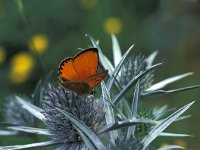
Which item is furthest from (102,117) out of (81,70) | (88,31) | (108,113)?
(88,31)

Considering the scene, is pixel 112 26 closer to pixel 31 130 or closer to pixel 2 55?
pixel 2 55

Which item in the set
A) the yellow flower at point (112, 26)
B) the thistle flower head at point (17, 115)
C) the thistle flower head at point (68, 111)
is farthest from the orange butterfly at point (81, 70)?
the yellow flower at point (112, 26)

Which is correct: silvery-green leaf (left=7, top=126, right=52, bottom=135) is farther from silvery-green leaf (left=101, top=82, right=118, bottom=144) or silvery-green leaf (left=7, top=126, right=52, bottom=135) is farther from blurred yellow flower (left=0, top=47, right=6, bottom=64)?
blurred yellow flower (left=0, top=47, right=6, bottom=64)

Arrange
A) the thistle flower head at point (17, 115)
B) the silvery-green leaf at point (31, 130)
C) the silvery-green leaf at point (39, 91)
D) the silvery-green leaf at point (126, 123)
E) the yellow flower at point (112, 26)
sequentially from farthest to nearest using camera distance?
1. the yellow flower at point (112, 26)
2. the thistle flower head at point (17, 115)
3. the silvery-green leaf at point (39, 91)
4. the silvery-green leaf at point (31, 130)
5. the silvery-green leaf at point (126, 123)

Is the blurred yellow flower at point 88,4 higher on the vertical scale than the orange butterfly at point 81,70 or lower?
higher

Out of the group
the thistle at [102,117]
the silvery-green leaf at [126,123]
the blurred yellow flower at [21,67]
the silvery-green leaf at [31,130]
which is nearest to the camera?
the silvery-green leaf at [126,123]

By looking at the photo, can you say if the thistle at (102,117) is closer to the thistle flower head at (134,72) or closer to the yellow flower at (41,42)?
the thistle flower head at (134,72)

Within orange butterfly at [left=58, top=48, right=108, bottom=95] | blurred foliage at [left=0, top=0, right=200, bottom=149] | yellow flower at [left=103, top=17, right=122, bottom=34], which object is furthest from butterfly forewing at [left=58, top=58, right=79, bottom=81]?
yellow flower at [left=103, top=17, right=122, bottom=34]
